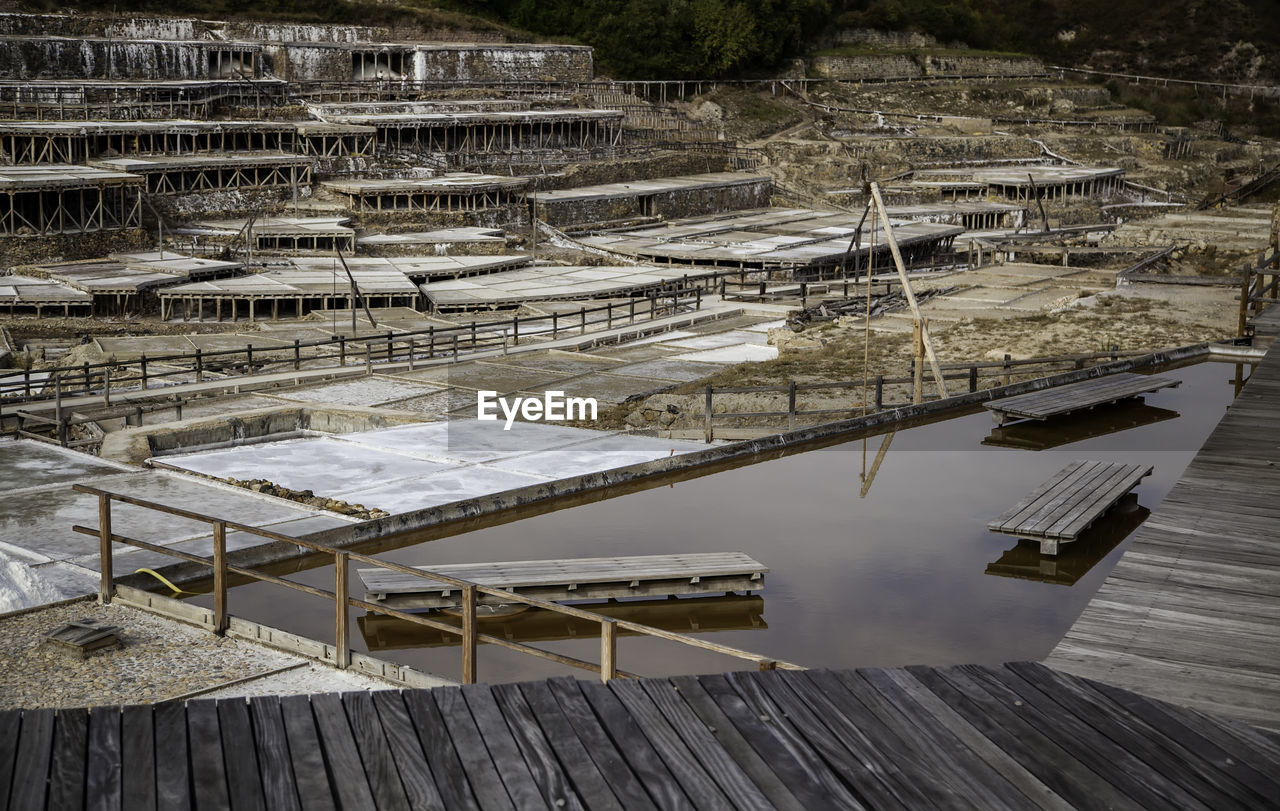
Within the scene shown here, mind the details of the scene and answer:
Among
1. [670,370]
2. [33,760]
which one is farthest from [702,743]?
[670,370]

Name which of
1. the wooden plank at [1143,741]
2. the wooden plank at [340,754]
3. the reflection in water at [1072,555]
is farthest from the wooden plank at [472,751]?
the reflection in water at [1072,555]

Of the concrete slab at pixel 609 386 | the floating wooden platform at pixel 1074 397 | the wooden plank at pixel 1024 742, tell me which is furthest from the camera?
the concrete slab at pixel 609 386

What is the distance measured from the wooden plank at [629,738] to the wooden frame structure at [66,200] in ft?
139

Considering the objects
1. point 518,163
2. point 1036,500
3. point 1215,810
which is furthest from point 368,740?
point 518,163

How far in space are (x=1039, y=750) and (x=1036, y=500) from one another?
693 cm

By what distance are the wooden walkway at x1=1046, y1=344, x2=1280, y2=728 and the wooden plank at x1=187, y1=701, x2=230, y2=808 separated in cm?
446

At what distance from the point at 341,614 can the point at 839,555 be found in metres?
4.85

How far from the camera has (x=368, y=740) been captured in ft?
20.2

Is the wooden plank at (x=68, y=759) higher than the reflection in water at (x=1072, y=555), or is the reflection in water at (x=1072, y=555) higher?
the wooden plank at (x=68, y=759)

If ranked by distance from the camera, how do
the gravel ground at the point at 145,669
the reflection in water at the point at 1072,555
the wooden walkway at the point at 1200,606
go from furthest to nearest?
the reflection in water at the point at 1072,555, the gravel ground at the point at 145,669, the wooden walkway at the point at 1200,606

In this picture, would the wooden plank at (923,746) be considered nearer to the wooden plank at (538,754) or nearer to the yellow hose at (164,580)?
the wooden plank at (538,754)

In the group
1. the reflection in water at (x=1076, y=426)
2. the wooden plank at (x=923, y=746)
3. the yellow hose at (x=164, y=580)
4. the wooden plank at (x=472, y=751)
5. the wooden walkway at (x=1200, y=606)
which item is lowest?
the yellow hose at (x=164, y=580)

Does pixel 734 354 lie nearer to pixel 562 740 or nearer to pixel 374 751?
pixel 562 740

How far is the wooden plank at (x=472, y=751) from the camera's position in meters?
5.69
